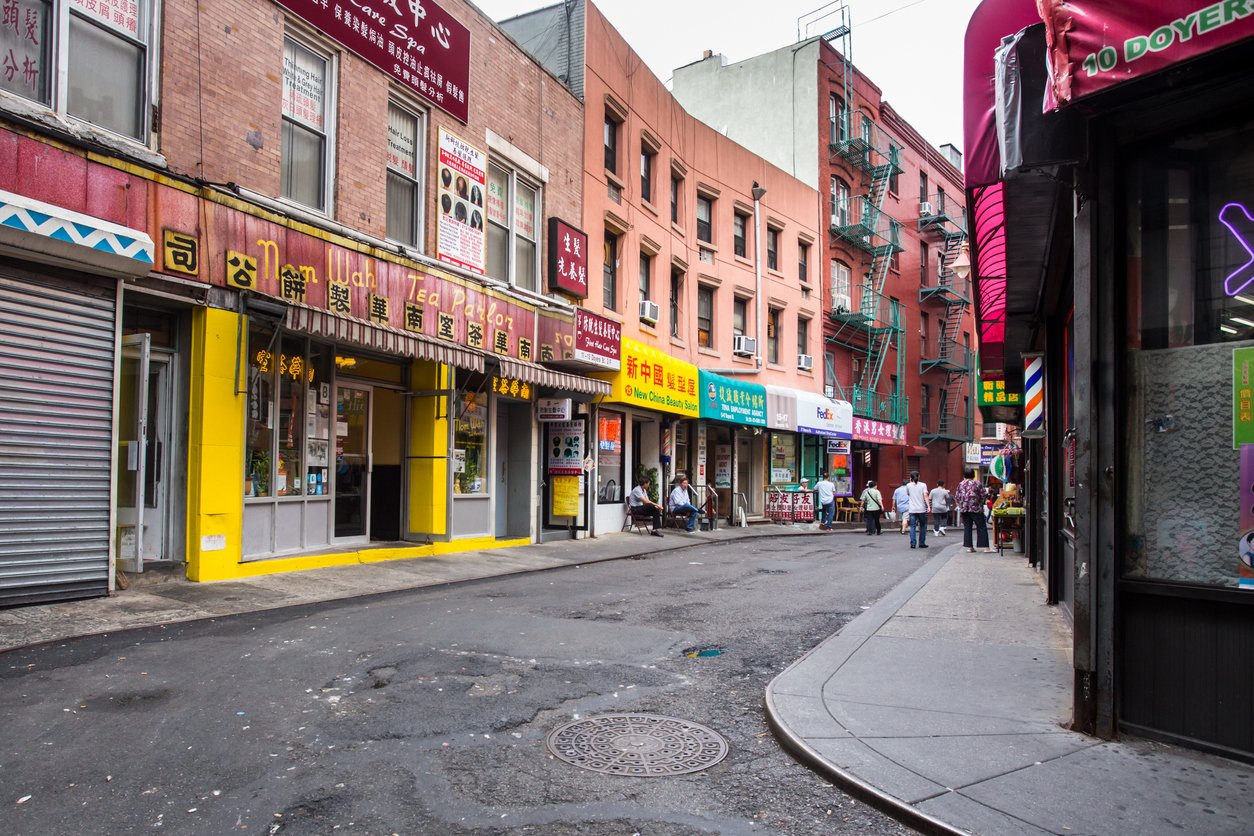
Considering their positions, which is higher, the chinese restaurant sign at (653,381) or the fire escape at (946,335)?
the fire escape at (946,335)

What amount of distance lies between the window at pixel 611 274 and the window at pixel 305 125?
28.5ft

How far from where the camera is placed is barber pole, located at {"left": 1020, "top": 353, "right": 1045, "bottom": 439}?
1038 centimetres

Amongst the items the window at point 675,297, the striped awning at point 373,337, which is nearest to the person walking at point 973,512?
the window at point 675,297

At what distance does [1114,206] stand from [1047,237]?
217 cm

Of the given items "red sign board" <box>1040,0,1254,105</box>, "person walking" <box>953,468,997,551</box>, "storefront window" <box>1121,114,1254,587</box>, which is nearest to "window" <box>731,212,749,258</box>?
"person walking" <box>953,468,997,551</box>

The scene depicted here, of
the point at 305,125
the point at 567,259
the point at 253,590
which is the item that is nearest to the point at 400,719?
the point at 253,590

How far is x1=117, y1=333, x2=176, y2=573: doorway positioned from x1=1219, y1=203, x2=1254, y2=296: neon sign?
940 centimetres

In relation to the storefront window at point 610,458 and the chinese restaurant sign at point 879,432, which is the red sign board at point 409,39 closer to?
the storefront window at point 610,458

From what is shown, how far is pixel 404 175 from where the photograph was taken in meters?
13.6

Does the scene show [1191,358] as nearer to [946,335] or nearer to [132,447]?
[132,447]

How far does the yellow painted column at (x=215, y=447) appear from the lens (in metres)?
9.79

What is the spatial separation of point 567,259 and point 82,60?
951 cm

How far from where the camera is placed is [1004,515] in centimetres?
1742

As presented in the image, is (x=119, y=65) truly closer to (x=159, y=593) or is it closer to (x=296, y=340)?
(x=296, y=340)
